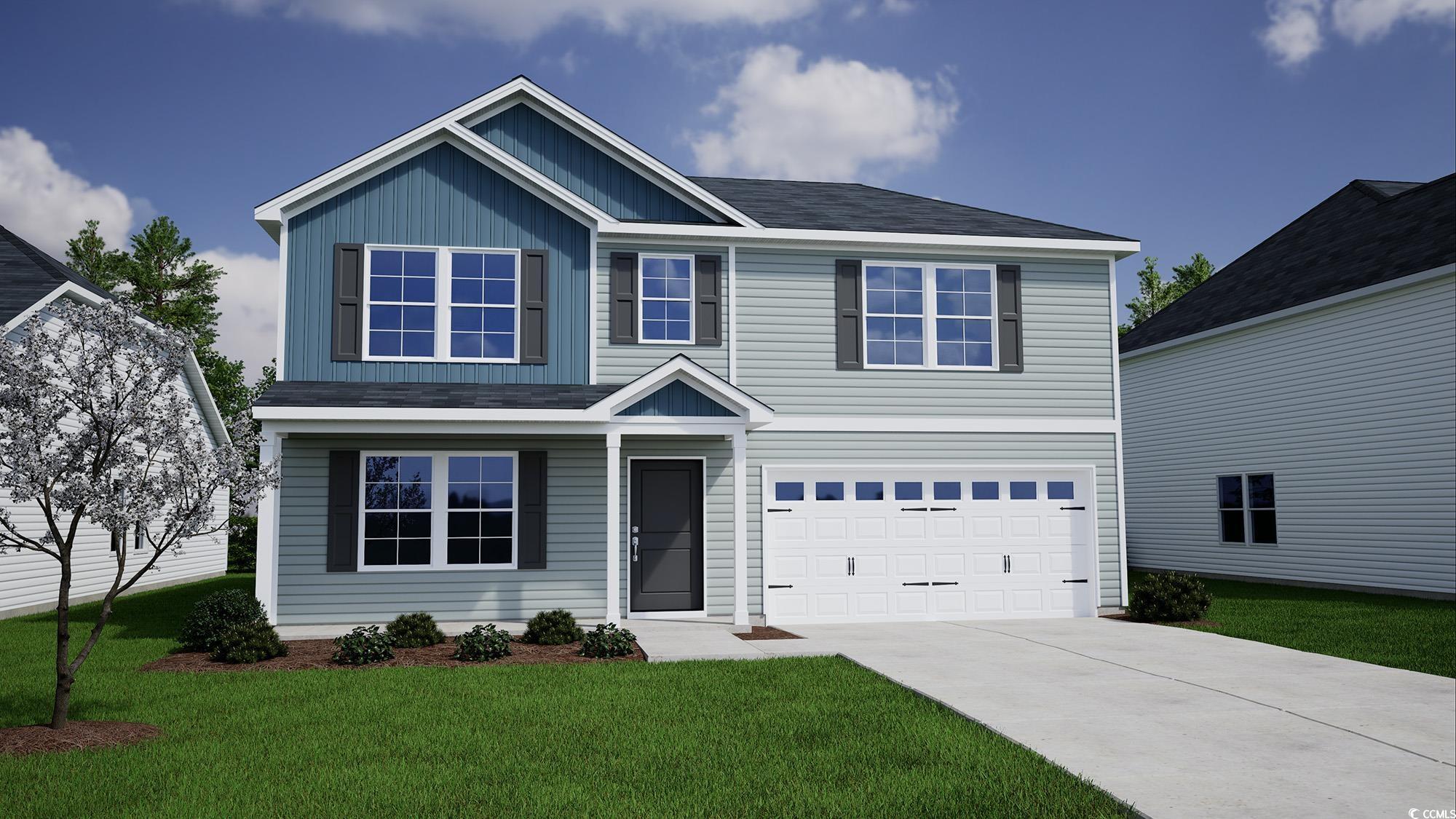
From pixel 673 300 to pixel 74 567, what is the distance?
40.3ft

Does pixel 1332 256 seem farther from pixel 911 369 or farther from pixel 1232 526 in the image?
pixel 911 369

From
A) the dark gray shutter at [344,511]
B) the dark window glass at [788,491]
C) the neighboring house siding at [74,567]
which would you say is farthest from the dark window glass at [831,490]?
the neighboring house siding at [74,567]

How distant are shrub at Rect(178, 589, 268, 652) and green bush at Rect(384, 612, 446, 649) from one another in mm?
1530

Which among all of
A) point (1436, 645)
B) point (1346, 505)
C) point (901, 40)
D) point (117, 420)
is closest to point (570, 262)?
point (901, 40)

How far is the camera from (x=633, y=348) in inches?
594

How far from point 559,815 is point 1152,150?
2745 cm

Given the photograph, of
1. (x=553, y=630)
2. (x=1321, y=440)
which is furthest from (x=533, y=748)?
(x=1321, y=440)

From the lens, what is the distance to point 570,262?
15.0 meters

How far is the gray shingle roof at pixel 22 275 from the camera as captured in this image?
15.3m

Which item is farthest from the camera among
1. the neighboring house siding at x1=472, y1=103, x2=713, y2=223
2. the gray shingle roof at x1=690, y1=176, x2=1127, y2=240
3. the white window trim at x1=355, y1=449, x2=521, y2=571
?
the gray shingle roof at x1=690, y1=176, x2=1127, y2=240

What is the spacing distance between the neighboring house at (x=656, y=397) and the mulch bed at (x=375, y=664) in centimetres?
158

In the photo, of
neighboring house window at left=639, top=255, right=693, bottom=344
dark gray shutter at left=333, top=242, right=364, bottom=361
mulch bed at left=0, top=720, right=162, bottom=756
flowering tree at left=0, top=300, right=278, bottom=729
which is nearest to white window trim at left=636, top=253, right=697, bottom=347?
neighboring house window at left=639, top=255, right=693, bottom=344

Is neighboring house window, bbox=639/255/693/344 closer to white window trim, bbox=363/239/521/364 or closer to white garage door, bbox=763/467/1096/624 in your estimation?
white window trim, bbox=363/239/521/364

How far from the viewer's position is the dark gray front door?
14961 mm
